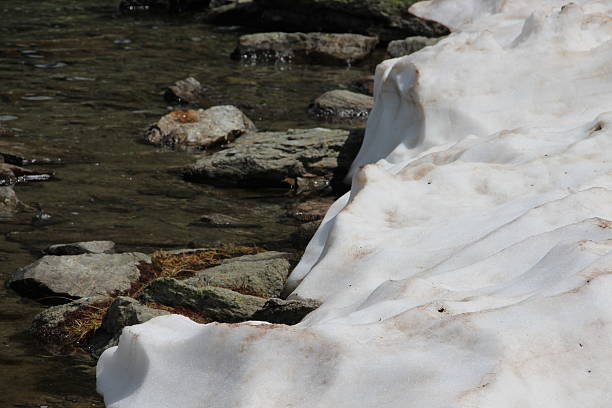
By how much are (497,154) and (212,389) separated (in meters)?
→ 3.55

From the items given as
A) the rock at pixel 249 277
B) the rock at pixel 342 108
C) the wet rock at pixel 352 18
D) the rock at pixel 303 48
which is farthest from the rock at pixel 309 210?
the wet rock at pixel 352 18

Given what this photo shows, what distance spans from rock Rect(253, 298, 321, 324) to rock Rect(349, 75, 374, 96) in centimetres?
939

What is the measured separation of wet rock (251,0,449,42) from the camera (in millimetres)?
18047

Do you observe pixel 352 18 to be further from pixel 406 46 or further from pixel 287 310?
pixel 287 310

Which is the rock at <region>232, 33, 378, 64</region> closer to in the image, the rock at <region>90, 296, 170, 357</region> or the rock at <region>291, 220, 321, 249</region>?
the rock at <region>291, 220, 321, 249</region>

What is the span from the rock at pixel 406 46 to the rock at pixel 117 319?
443 inches

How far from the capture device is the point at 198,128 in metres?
11.3

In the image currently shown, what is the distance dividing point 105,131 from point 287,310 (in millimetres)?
6781

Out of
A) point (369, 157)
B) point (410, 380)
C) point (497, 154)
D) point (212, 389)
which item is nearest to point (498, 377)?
point (410, 380)

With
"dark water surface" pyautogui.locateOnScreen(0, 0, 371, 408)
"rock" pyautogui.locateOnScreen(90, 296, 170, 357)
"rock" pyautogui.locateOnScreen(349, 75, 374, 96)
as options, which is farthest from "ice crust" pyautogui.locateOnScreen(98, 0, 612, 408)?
"rock" pyautogui.locateOnScreen(349, 75, 374, 96)

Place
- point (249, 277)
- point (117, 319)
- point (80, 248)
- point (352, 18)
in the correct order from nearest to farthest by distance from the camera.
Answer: point (117, 319) → point (249, 277) → point (80, 248) → point (352, 18)

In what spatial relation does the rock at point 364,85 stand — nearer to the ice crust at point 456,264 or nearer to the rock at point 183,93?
the rock at point 183,93

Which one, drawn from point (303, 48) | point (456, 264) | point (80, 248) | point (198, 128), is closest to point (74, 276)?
point (80, 248)

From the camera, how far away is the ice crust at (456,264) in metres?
3.76
